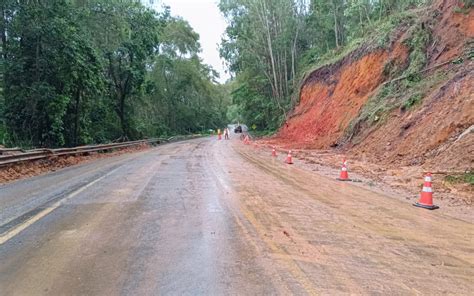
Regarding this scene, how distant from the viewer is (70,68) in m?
18.8

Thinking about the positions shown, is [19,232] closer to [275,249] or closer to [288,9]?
[275,249]

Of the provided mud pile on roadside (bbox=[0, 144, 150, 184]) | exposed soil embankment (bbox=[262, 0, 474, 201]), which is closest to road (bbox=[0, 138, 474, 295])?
exposed soil embankment (bbox=[262, 0, 474, 201])

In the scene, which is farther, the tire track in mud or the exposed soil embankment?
the exposed soil embankment

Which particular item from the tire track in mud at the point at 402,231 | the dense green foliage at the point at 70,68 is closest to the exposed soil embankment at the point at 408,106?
the tire track in mud at the point at 402,231

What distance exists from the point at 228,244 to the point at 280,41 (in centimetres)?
3513

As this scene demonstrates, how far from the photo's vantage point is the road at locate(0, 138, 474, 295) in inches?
140

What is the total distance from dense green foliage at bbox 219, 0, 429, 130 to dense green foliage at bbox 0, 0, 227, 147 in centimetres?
967

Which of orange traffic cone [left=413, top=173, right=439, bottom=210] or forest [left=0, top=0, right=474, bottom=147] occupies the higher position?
forest [left=0, top=0, right=474, bottom=147]

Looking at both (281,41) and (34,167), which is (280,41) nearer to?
(281,41)

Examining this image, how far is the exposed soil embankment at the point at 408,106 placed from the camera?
10.9 m

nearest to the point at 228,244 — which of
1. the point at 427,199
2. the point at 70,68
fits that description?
the point at 427,199

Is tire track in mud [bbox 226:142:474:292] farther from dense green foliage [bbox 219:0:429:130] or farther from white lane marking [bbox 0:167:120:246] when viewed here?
dense green foliage [bbox 219:0:429:130]

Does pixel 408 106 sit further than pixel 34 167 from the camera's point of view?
Yes

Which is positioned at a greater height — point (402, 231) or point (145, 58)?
point (145, 58)
